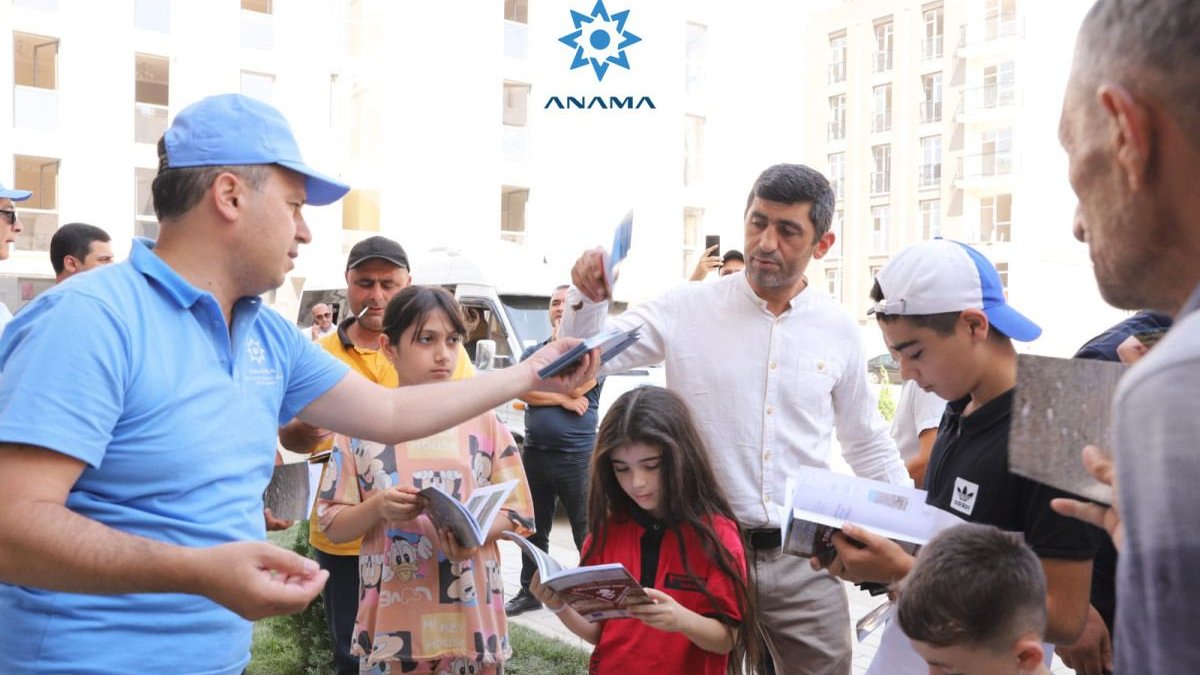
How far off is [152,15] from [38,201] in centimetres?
458

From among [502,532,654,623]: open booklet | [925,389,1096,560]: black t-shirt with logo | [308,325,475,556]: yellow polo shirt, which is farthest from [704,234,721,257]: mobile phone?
[925,389,1096,560]: black t-shirt with logo

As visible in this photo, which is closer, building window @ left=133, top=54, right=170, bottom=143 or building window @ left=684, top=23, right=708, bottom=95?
building window @ left=133, top=54, right=170, bottom=143

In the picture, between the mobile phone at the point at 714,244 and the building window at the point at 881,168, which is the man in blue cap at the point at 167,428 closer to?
the mobile phone at the point at 714,244

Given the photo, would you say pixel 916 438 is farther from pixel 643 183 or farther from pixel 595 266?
pixel 643 183

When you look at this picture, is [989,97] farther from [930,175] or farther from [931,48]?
[931,48]

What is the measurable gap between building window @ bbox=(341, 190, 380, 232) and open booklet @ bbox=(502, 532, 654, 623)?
2299 cm

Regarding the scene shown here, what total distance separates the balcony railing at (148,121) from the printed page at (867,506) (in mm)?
23078

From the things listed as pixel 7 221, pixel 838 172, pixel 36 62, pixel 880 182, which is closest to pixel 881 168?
pixel 880 182

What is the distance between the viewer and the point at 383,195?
24.6 metres

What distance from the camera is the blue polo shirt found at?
69.3 inches

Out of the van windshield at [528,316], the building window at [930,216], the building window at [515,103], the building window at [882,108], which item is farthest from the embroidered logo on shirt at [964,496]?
the building window at [882,108]

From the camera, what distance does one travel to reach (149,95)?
76.0 feet

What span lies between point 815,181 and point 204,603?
7.76 feet

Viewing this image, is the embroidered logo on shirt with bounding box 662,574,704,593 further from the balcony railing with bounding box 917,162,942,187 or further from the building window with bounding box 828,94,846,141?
the building window with bounding box 828,94,846,141
